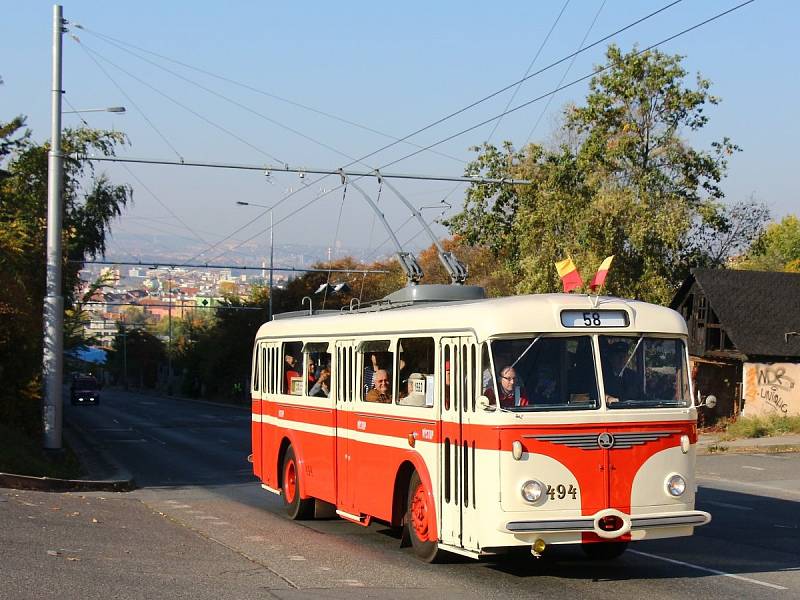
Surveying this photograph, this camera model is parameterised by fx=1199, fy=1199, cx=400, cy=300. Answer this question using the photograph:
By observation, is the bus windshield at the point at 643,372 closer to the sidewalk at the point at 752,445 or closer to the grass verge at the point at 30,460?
the grass verge at the point at 30,460

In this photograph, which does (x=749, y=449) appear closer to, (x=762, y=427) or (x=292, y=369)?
(x=762, y=427)

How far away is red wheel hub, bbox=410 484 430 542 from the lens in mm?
12125

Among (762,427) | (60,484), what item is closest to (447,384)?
(60,484)

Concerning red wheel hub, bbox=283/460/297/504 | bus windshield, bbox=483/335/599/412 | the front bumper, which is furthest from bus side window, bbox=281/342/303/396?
the front bumper

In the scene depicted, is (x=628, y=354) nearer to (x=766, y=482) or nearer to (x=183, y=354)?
(x=766, y=482)

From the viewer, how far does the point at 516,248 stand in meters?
50.1

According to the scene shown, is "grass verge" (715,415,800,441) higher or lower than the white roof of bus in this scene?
lower

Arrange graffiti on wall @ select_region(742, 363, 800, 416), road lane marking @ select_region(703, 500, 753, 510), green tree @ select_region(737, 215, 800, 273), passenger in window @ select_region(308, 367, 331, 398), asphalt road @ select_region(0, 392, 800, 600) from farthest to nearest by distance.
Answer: green tree @ select_region(737, 215, 800, 273) → graffiti on wall @ select_region(742, 363, 800, 416) → road lane marking @ select_region(703, 500, 753, 510) → passenger in window @ select_region(308, 367, 331, 398) → asphalt road @ select_region(0, 392, 800, 600)

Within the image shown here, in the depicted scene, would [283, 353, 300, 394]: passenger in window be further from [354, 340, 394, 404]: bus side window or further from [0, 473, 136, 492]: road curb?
[0, 473, 136, 492]: road curb

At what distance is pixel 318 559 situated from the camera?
40.4 ft

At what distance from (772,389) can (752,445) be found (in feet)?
23.9

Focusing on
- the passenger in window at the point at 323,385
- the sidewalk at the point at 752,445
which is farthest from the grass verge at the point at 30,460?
the sidewalk at the point at 752,445

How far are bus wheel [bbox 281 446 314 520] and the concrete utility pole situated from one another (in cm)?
849

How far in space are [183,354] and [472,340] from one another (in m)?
97.7
